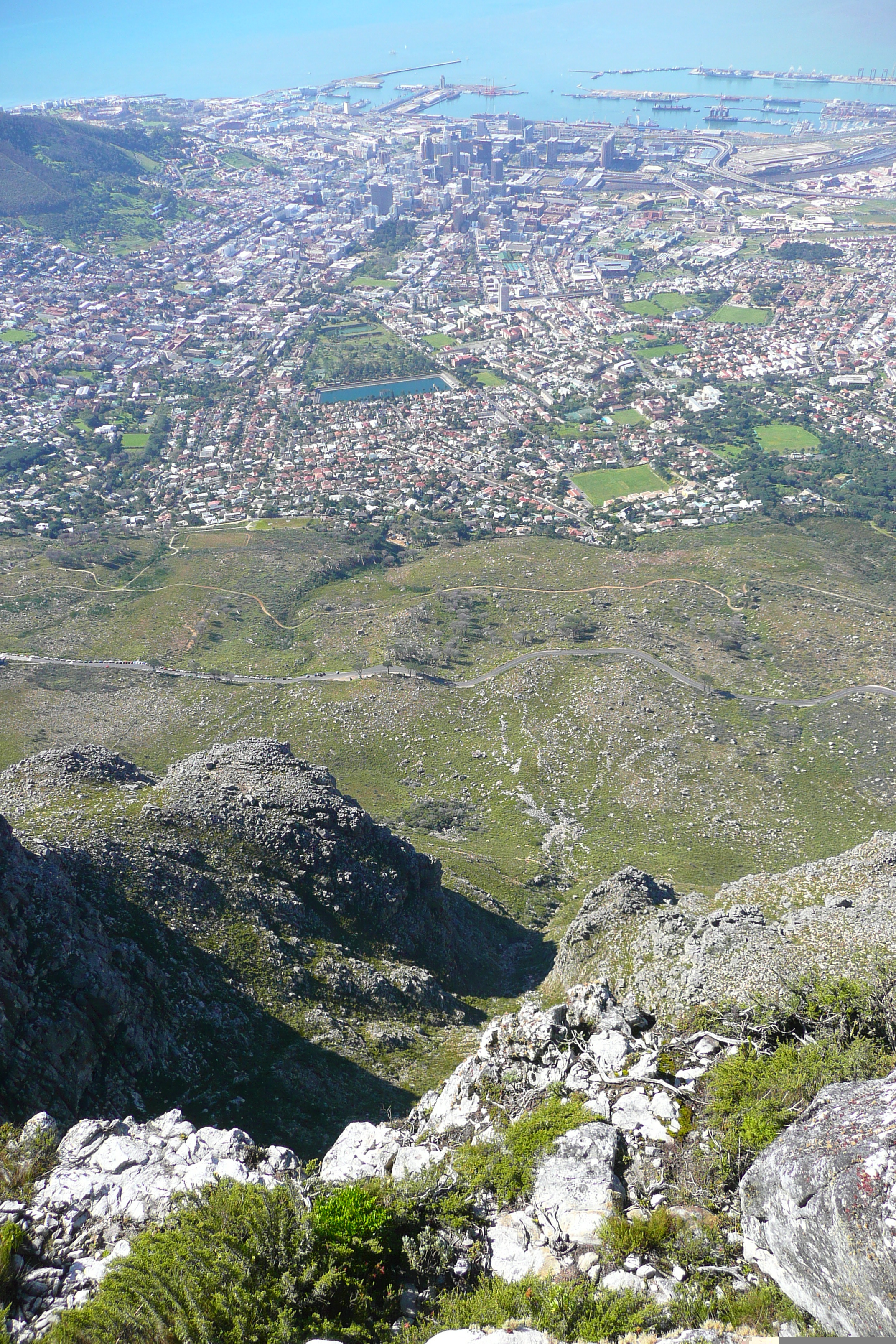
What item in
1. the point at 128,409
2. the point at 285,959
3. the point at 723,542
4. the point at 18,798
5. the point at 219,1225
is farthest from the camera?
the point at 128,409

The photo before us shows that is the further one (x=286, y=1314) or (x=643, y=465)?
(x=643, y=465)

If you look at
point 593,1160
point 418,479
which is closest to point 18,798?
point 593,1160

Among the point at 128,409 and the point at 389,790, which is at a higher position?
the point at 128,409

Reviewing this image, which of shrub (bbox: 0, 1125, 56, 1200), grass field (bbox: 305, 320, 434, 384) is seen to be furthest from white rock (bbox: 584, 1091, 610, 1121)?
grass field (bbox: 305, 320, 434, 384)

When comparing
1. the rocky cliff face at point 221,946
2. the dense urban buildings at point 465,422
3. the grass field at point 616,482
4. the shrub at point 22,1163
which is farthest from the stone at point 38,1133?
the grass field at point 616,482

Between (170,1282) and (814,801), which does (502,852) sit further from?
(170,1282)

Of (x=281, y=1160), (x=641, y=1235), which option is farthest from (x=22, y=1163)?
(x=641, y=1235)

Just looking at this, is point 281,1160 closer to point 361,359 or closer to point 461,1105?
point 461,1105
